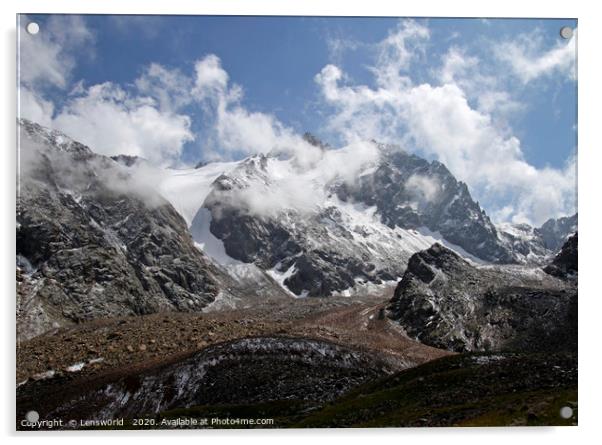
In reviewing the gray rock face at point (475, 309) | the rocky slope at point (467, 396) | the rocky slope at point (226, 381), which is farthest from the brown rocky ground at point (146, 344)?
the rocky slope at point (467, 396)

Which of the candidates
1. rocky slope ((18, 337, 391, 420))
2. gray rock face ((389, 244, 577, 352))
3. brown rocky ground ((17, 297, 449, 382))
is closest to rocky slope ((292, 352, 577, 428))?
rocky slope ((18, 337, 391, 420))

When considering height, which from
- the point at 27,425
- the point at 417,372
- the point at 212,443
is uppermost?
the point at 417,372

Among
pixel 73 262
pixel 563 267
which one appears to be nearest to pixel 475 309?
pixel 563 267

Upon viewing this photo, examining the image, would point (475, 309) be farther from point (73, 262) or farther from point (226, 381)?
point (73, 262)

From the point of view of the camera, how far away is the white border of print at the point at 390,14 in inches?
1226

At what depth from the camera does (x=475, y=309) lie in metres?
95.4

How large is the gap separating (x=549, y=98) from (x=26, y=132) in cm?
3472

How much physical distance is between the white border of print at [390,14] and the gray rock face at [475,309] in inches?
1485

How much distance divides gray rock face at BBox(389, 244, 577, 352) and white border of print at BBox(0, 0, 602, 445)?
37707 millimetres

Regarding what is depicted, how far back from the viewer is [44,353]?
183 feet

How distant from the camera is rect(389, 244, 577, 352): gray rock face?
8000cm

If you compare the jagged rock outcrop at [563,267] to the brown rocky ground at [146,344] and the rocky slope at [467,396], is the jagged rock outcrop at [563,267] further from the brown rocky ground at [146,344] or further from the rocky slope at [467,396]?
the rocky slope at [467,396]

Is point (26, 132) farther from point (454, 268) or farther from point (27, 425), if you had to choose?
point (454, 268)
